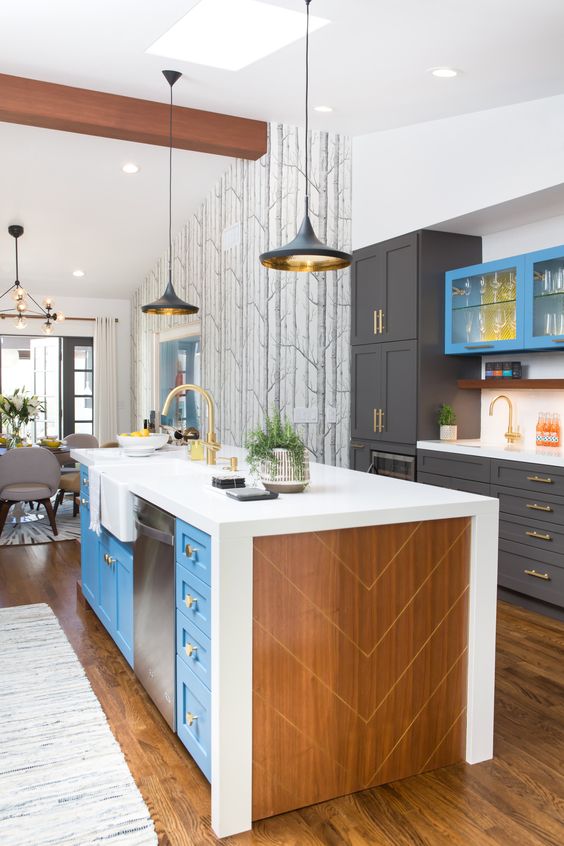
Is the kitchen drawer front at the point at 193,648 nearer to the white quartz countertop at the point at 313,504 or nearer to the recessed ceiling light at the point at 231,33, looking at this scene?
the white quartz countertop at the point at 313,504

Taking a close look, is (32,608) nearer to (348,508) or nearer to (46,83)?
(348,508)

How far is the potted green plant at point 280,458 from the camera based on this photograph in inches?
102

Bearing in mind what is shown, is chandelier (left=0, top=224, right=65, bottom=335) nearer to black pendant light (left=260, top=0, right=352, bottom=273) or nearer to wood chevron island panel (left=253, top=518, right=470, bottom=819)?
black pendant light (left=260, top=0, right=352, bottom=273)

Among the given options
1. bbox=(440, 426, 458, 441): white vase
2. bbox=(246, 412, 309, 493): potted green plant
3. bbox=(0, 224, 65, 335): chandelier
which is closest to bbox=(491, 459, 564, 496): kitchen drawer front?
bbox=(440, 426, 458, 441): white vase

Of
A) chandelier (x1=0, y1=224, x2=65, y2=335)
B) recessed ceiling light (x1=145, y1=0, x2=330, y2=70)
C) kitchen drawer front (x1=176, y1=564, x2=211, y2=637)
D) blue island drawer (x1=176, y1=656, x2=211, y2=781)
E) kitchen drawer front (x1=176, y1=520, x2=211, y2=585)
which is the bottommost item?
blue island drawer (x1=176, y1=656, x2=211, y2=781)

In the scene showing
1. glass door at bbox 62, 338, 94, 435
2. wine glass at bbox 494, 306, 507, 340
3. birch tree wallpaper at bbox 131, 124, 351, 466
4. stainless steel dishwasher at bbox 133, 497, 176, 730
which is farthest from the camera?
glass door at bbox 62, 338, 94, 435

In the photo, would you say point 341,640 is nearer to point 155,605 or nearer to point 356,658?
point 356,658

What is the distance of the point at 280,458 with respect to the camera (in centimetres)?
260

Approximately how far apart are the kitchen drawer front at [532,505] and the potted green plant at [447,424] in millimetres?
727

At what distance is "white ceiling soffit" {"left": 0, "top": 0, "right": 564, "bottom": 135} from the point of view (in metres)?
3.30

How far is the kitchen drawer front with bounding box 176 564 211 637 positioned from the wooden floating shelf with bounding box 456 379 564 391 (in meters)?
2.93

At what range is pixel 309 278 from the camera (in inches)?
226

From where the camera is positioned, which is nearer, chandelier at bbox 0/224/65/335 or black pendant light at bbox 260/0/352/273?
black pendant light at bbox 260/0/352/273

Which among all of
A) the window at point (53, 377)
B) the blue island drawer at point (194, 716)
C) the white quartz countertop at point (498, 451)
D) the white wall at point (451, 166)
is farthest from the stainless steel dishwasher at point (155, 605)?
the window at point (53, 377)
